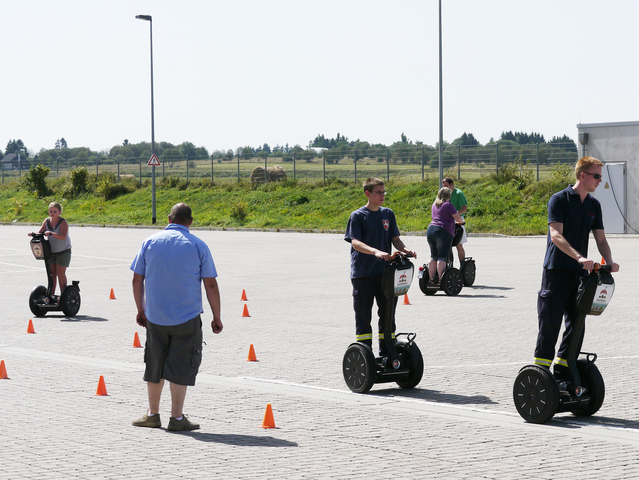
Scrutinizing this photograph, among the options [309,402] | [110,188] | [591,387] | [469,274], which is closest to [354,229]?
[309,402]

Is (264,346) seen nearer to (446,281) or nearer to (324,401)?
(324,401)

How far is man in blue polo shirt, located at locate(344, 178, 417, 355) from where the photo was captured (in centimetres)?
779

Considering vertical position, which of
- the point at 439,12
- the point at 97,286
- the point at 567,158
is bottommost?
the point at 97,286

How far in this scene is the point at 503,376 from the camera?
8.20 metres

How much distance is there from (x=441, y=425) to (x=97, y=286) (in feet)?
39.2

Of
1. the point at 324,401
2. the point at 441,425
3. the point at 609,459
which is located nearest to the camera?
the point at 609,459

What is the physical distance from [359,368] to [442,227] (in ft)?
23.8

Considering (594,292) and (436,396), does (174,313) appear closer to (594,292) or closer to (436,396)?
(436,396)

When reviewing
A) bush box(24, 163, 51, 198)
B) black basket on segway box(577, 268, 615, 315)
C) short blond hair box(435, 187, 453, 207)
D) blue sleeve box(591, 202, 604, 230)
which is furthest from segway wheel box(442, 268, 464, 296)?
bush box(24, 163, 51, 198)

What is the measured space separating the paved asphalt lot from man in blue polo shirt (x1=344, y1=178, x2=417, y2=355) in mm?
633

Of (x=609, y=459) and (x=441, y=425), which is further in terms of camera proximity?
(x=441, y=425)

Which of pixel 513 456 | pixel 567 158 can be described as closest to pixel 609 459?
pixel 513 456

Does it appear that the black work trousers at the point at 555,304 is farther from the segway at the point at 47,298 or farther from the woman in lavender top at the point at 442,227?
the segway at the point at 47,298

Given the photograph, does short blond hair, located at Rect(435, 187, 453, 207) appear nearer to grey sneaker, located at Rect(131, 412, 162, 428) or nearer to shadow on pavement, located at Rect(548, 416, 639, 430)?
shadow on pavement, located at Rect(548, 416, 639, 430)
